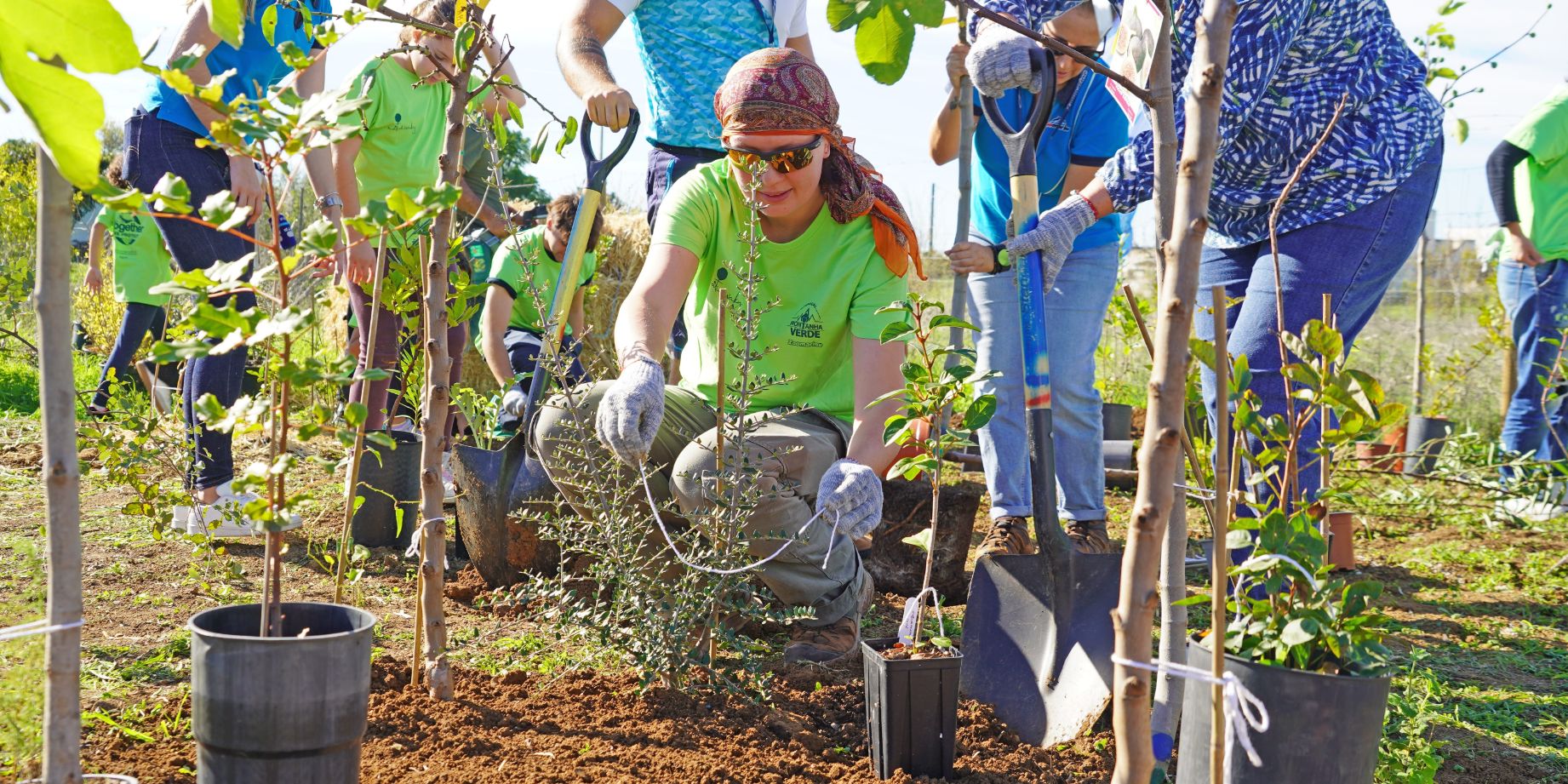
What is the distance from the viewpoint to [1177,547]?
1428 millimetres

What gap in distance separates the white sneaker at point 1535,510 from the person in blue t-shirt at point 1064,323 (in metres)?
2.35

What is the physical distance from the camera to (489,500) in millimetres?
2830

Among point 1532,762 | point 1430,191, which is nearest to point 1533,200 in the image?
point 1430,191

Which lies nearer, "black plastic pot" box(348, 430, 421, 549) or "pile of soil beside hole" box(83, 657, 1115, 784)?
"pile of soil beside hole" box(83, 657, 1115, 784)

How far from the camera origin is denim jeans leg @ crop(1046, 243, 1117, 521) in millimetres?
3041

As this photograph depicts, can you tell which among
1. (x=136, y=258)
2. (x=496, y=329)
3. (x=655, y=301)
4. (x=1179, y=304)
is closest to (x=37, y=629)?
(x=1179, y=304)

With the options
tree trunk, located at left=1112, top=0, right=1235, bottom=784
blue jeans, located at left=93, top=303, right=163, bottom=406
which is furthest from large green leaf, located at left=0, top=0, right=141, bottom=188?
blue jeans, located at left=93, top=303, right=163, bottom=406

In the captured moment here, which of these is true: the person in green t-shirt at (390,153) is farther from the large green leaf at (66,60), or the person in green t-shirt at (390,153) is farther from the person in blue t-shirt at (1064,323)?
the large green leaf at (66,60)

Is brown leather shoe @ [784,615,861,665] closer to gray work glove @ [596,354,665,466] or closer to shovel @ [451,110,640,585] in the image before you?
gray work glove @ [596,354,665,466]

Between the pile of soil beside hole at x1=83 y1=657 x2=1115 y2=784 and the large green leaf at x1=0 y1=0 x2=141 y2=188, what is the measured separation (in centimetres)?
119

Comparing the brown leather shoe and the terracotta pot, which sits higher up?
the terracotta pot

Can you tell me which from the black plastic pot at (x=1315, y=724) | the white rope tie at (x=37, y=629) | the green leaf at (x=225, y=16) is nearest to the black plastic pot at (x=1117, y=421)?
the black plastic pot at (x=1315, y=724)

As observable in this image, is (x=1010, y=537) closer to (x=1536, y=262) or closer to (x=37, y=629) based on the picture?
(x=37, y=629)

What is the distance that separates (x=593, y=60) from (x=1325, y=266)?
1.63 metres
